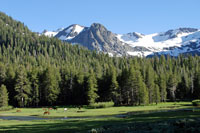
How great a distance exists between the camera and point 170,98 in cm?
12531

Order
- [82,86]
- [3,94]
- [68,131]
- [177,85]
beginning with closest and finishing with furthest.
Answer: [68,131]
[3,94]
[82,86]
[177,85]

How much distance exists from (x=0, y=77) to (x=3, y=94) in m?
25.8

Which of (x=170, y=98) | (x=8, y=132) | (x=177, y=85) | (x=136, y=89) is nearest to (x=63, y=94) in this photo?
(x=136, y=89)

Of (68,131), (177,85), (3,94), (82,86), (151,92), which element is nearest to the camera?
(68,131)

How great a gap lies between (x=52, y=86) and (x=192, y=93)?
81728 millimetres

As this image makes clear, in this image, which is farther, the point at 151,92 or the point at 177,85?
the point at 177,85

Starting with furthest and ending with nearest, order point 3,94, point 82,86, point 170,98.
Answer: point 170,98 → point 82,86 → point 3,94

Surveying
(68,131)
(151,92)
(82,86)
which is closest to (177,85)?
(151,92)

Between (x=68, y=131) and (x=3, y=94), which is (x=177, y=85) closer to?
(x=3, y=94)

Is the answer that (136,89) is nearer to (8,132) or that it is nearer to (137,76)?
(137,76)

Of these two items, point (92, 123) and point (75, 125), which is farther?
point (92, 123)

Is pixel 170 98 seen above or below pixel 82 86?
below

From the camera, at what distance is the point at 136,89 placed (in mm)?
98500

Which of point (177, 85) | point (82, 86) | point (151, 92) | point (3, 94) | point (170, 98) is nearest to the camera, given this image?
point (3, 94)
